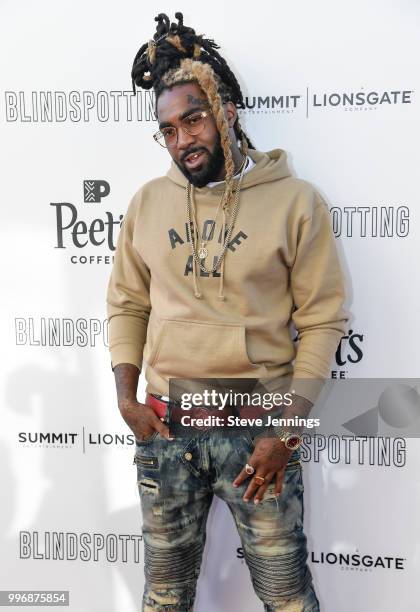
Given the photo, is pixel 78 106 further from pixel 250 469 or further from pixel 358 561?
pixel 358 561

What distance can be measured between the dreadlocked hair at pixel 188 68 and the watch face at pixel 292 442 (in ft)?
1.80

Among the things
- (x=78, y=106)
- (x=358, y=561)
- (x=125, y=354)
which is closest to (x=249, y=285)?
(x=125, y=354)

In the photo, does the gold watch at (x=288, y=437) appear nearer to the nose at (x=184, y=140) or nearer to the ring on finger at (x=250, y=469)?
the ring on finger at (x=250, y=469)

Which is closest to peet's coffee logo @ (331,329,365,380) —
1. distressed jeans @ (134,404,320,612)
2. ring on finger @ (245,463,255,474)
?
distressed jeans @ (134,404,320,612)

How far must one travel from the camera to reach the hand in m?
1.22

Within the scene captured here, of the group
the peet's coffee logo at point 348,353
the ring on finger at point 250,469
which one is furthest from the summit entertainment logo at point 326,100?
the ring on finger at point 250,469

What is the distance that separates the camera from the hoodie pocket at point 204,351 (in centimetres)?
125

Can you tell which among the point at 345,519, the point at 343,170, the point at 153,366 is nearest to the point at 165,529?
the point at 153,366

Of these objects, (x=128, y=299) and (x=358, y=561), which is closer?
(x=128, y=299)

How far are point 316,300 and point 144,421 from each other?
1.62 ft

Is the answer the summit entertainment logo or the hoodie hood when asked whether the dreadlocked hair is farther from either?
the summit entertainment logo

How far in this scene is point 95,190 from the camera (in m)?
1.65

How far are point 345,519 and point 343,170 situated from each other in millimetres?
1026

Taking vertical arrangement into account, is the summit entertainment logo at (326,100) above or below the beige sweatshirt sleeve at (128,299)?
above
